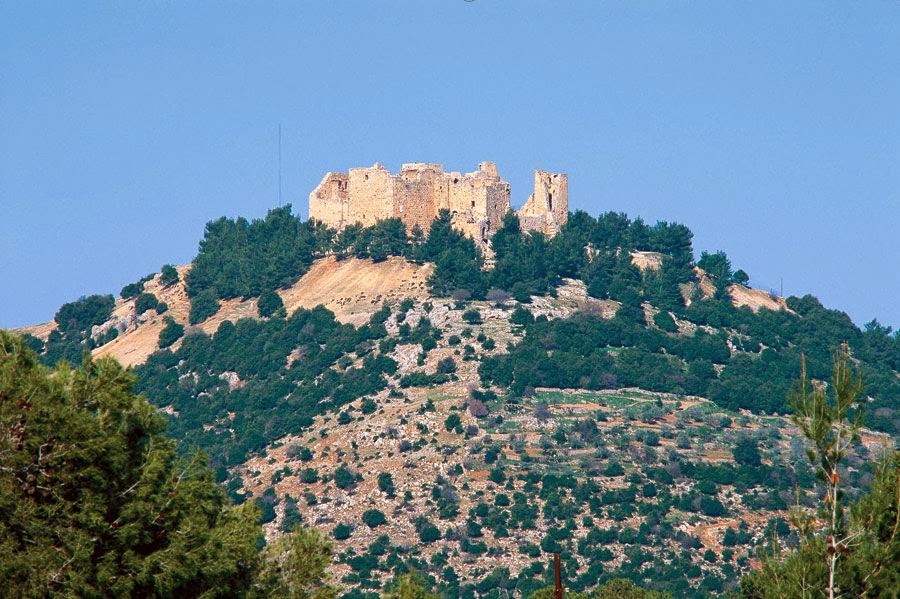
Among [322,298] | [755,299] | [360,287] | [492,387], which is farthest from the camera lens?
[755,299]

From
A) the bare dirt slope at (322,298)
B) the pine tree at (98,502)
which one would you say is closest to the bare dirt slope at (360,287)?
the bare dirt slope at (322,298)

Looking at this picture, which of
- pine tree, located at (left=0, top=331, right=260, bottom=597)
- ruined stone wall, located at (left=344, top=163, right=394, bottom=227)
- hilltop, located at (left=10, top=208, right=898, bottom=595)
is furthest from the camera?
ruined stone wall, located at (left=344, top=163, right=394, bottom=227)

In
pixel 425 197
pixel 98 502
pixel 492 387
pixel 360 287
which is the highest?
pixel 425 197

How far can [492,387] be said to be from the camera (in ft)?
257

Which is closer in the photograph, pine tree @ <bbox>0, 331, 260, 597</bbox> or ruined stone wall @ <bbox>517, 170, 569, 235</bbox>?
pine tree @ <bbox>0, 331, 260, 597</bbox>

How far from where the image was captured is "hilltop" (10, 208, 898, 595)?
6869 centimetres

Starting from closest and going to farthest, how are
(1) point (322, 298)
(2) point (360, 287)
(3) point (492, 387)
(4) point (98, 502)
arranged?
1. (4) point (98, 502)
2. (3) point (492, 387)
3. (2) point (360, 287)
4. (1) point (322, 298)

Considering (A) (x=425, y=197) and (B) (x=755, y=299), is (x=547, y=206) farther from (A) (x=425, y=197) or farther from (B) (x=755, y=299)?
(B) (x=755, y=299)

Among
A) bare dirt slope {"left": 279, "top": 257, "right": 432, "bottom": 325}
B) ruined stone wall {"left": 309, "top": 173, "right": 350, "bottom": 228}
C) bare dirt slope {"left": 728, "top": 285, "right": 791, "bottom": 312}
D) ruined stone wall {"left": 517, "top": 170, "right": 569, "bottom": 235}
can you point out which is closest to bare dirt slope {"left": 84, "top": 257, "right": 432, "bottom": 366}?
bare dirt slope {"left": 279, "top": 257, "right": 432, "bottom": 325}

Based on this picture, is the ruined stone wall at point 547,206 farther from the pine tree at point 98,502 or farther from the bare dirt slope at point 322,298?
the pine tree at point 98,502

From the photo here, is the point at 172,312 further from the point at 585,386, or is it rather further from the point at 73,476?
the point at 73,476

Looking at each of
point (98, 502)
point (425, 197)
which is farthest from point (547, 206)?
point (98, 502)

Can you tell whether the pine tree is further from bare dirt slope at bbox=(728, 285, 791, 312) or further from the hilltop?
bare dirt slope at bbox=(728, 285, 791, 312)

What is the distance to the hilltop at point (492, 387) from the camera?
68688mm
